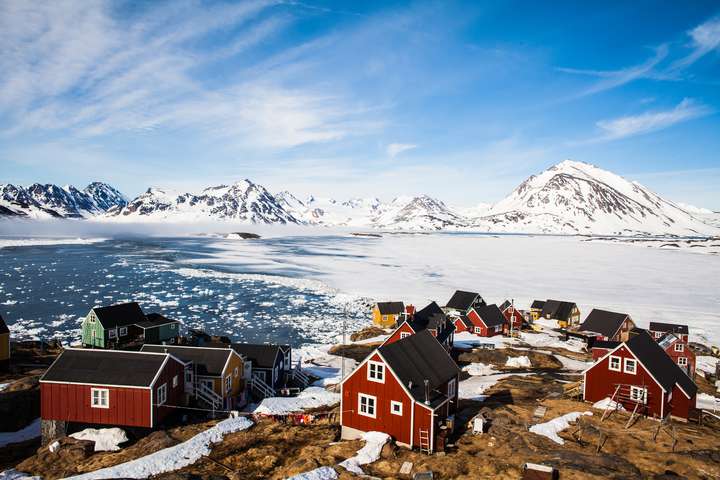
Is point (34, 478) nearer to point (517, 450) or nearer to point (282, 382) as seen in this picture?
point (282, 382)

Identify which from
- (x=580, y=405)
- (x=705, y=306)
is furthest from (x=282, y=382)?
(x=705, y=306)

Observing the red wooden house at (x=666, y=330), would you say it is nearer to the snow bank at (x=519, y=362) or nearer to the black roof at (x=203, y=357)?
the snow bank at (x=519, y=362)

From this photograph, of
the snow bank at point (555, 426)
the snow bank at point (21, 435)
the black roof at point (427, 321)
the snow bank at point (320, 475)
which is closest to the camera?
the snow bank at point (320, 475)

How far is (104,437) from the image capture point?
2725 centimetres

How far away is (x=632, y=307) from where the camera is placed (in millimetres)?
75625

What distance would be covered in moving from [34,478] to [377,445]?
1635cm

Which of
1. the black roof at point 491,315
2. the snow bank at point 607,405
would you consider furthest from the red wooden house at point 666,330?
the snow bank at point 607,405

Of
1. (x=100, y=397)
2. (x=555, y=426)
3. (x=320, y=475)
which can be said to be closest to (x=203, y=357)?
(x=100, y=397)

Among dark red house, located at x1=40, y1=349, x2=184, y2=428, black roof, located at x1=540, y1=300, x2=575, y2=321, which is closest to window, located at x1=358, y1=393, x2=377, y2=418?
dark red house, located at x1=40, y1=349, x2=184, y2=428

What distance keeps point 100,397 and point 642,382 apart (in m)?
34.2

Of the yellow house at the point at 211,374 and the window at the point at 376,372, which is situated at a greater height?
the window at the point at 376,372

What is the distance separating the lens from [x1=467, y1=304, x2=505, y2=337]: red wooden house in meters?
60.2

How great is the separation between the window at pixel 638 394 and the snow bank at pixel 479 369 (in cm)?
1450

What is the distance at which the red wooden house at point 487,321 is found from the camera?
60188mm
